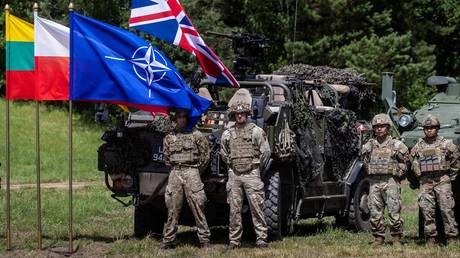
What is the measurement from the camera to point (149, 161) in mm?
11938

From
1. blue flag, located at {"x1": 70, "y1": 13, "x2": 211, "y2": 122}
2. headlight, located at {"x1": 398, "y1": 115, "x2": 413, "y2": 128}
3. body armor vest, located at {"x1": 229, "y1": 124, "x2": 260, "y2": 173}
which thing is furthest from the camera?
headlight, located at {"x1": 398, "y1": 115, "x2": 413, "y2": 128}

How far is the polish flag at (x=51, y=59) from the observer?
11242 mm

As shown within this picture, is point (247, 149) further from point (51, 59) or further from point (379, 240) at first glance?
point (51, 59)

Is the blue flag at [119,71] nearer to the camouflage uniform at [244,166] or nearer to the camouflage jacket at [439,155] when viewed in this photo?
the camouflage uniform at [244,166]

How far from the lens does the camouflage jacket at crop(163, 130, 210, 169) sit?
11227mm

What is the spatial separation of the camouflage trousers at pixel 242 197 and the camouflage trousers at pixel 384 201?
145 cm

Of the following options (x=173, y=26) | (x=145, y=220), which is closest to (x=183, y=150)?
(x=173, y=26)

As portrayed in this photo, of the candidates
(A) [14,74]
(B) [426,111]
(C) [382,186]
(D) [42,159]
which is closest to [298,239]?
(C) [382,186]

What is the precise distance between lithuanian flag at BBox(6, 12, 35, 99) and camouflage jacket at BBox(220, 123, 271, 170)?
8.80ft

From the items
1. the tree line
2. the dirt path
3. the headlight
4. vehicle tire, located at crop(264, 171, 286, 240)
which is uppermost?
the tree line

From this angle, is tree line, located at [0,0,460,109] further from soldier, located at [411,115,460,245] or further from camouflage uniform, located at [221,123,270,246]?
soldier, located at [411,115,460,245]

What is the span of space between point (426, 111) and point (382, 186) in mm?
2875

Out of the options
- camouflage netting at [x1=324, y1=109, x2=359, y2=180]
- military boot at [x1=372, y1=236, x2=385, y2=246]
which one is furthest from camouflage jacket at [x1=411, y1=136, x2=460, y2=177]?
camouflage netting at [x1=324, y1=109, x2=359, y2=180]

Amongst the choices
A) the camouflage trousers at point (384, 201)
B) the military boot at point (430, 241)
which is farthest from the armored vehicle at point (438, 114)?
the camouflage trousers at point (384, 201)
